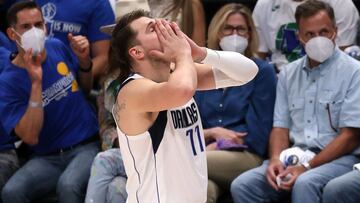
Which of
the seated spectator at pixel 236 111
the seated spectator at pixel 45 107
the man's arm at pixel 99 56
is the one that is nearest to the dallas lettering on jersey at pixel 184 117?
the seated spectator at pixel 236 111

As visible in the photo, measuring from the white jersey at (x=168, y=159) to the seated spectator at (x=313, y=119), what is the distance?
3.99 ft

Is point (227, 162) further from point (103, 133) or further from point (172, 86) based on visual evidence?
point (172, 86)

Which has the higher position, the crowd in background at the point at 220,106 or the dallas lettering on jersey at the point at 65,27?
the dallas lettering on jersey at the point at 65,27

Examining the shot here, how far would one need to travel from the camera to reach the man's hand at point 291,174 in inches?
151

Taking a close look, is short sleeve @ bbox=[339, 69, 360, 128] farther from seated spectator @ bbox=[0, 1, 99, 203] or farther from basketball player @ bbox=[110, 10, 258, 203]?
seated spectator @ bbox=[0, 1, 99, 203]

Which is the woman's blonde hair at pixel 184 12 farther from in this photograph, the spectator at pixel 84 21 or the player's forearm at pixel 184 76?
the player's forearm at pixel 184 76

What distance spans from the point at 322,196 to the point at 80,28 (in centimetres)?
201

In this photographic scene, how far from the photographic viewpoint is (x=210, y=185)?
3932 mm

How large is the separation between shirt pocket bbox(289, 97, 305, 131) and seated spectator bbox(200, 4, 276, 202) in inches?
6.2

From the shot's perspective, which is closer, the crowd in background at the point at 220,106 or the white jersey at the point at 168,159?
the white jersey at the point at 168,159

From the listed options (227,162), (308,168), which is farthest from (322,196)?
(227,162)

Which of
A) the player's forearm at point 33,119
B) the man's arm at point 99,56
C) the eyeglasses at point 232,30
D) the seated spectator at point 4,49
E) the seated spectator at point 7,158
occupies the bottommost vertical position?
the seated spectator at point 7,158

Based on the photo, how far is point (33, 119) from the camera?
4234mm

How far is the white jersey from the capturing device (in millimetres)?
2568
